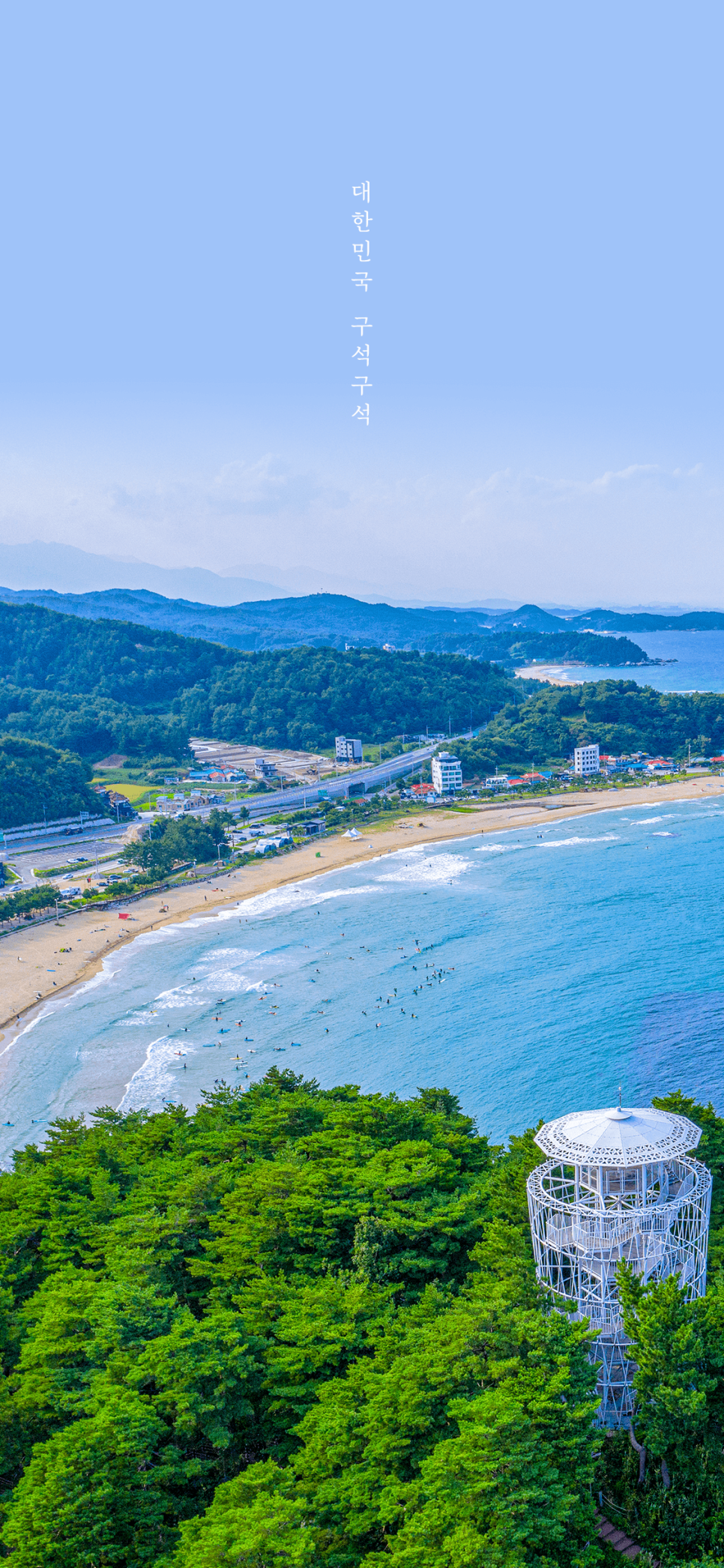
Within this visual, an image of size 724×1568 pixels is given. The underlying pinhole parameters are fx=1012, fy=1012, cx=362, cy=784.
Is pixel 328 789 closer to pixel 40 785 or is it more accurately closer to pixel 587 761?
pixel 40 785

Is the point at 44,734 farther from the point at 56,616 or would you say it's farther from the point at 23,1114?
the point at 23,1114

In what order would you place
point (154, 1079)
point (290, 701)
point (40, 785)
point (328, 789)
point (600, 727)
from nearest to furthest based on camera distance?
point (154, 1079)
point (40, 785)
point (328, 789)
point (600, 727)
point (290, 701)

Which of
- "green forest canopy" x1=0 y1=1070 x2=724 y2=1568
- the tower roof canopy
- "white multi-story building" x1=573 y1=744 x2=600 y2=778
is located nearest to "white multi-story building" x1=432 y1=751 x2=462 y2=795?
"white multi-story building" x1=573 y1=744 x2=600 y2=778

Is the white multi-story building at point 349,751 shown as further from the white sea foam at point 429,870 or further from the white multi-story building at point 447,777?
the white sea foam at point 429,870

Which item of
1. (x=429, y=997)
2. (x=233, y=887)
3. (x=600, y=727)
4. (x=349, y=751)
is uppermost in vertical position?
(x=600, y=727)

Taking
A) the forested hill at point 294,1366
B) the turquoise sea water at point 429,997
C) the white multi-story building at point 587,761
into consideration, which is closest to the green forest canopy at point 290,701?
the white multi-story building at point 587,761

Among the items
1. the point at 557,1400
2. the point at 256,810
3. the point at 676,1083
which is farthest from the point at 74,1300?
the point at 256,810

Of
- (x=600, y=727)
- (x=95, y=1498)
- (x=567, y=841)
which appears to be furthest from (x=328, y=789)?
(x=95, y=1498)

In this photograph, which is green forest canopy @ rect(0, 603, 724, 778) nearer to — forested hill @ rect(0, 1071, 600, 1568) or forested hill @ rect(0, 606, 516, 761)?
forested hill @ rect(0, 606, 516, 761)
